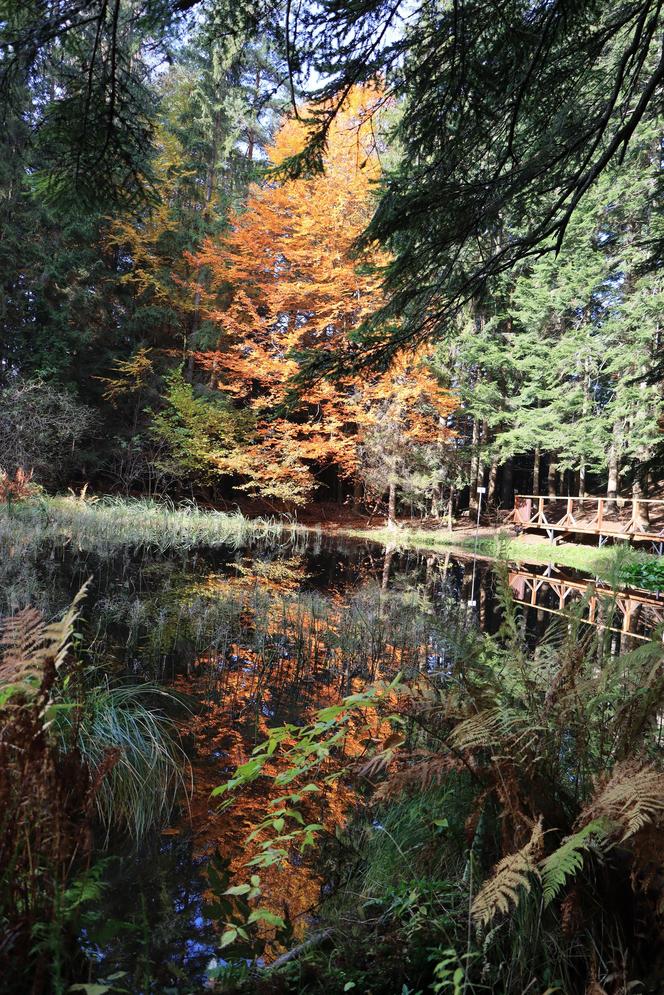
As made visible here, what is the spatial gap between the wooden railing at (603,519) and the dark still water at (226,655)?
4.01 metres

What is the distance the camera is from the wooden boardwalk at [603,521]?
44.9ft

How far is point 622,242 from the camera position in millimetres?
14789

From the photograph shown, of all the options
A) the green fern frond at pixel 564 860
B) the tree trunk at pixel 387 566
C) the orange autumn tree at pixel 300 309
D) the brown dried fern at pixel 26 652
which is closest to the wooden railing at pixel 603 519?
the orange autumn tree at pixel 300 309

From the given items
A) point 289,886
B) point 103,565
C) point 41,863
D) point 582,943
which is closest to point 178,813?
point 289,886

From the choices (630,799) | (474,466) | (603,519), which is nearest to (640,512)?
(603,519)

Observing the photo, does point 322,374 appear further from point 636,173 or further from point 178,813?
point 636,173

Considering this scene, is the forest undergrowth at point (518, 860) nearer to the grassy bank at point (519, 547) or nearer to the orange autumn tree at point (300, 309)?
the grassy bank at point (519, 547)

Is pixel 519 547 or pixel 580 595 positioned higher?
pixel 580 595

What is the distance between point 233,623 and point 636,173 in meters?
15.2

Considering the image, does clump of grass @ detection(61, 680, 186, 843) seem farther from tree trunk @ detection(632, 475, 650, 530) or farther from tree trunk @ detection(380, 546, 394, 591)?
tree trunk @ detection(632, 475, 650, 530)

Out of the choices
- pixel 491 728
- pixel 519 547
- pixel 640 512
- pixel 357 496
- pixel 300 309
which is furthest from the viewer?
pixel 357 496

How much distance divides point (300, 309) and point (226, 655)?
44.1ft

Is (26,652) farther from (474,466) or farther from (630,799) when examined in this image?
(474,466)

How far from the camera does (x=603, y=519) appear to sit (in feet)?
50.8
